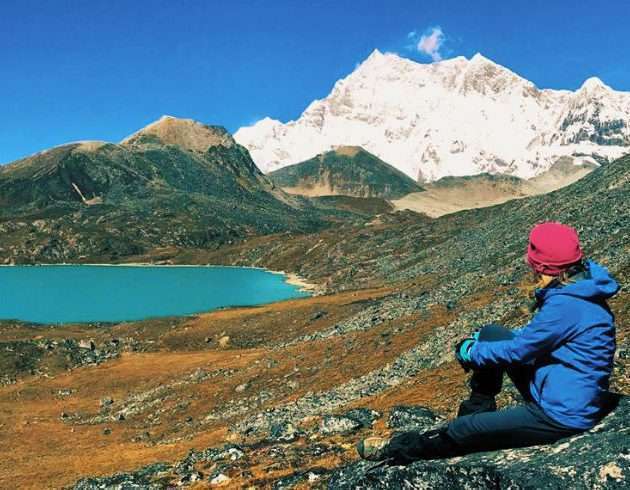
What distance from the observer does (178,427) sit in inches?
1453

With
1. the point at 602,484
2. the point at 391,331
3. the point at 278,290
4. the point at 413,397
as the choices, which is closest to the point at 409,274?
the point at 278,290

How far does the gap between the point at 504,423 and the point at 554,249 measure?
110 inches

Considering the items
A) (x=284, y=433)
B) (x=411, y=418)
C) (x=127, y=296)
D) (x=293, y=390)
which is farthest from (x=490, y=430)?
(x=127, y=296)

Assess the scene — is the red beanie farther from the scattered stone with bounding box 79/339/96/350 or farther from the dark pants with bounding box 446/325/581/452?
the scattered stone with bounding box 79/339/96/350

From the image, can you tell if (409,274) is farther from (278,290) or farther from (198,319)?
(278,290)

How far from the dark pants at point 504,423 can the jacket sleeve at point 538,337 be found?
0.43 meters

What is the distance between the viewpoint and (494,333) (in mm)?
8898

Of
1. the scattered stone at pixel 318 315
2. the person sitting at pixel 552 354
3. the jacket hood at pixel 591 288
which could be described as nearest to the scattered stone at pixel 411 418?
the person sitting at pixel 552 354

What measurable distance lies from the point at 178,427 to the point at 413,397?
19.6 m

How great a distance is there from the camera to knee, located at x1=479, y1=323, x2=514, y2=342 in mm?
8742

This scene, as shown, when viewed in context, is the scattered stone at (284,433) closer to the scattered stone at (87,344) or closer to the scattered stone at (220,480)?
the scattered stone at (220,480)

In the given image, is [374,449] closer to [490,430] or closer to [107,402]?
[490,430]

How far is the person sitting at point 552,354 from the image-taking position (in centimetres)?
783

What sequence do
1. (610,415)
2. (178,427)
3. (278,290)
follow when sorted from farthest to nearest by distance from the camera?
(278,290), (178,427), (610,415)
